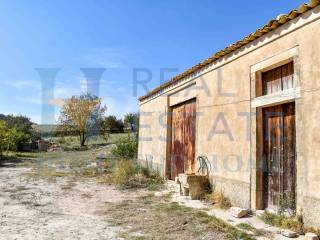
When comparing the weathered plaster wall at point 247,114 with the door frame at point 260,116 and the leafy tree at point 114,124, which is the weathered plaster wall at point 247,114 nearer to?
the door frame at point 260,116

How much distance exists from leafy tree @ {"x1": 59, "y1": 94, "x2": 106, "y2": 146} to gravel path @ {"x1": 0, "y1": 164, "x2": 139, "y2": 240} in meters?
21.9

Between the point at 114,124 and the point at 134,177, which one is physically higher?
Result: the point at 114,124

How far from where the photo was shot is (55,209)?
718cm

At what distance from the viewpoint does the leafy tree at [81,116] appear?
33.3 metres

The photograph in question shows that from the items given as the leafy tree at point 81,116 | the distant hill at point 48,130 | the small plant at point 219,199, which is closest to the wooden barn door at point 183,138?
the small plant at point 219,199

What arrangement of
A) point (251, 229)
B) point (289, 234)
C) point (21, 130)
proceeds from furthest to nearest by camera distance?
point (21, 130) < point (251, 229) < point (289, 234)

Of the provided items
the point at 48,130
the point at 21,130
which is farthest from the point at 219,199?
the point at 48,130

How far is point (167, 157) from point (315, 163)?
7.15 meters

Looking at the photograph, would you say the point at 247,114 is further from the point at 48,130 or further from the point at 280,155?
the point at 48,130

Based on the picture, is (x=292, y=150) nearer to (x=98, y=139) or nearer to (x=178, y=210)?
(x=178, y=210)

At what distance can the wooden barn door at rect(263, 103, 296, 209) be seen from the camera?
19.6 ft

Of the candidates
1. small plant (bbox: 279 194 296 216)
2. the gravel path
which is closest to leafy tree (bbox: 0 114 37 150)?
the gravel path

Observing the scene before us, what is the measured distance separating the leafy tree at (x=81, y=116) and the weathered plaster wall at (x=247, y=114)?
24.6 m

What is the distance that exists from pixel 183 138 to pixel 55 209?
16.4 feet
